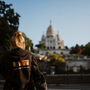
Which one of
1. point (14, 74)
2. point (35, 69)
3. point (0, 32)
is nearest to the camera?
point (14, 74)

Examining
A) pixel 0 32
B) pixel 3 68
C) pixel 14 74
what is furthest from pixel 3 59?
pixel 0 32

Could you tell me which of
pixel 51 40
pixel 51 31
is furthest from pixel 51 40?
pixel 51 31

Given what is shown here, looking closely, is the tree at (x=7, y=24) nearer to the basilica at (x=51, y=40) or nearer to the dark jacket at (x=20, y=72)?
the dark jacket at (x=20, y=72)

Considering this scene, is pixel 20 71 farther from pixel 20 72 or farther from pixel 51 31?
pixel 51 31

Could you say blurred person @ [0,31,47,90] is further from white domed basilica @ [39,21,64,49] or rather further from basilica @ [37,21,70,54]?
white domed basilica @ [39,21,64,49]

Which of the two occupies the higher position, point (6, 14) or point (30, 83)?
point (6, 14)

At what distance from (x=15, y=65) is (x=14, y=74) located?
0.46ft

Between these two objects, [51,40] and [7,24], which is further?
[51,40]

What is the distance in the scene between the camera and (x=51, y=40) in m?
93.4

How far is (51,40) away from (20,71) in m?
91.1

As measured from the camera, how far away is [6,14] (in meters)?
23.1

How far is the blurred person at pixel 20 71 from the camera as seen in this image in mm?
2490

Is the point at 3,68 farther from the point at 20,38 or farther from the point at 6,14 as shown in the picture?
the point at 6,14

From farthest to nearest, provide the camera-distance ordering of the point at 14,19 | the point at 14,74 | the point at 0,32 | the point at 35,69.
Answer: the point at 14,19, the point at 0,32, the point at 35,69, the point at 14,74
